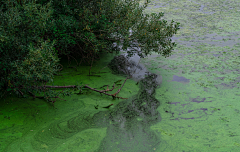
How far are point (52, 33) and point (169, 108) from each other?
2.01 m

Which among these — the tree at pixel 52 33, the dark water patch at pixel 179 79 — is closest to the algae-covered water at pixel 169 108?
the dark water patch at pixel 179 79

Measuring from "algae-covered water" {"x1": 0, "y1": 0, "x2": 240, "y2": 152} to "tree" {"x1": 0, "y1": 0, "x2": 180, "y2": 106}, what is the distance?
0.78ft

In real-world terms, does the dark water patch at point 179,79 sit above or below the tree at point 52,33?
below

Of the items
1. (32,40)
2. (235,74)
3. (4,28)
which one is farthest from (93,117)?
(235,74)

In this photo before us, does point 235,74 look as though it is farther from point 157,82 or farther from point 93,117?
point 93,117

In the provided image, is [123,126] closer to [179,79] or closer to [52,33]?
[179,79]

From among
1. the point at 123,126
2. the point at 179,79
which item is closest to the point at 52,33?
the point at 123,126

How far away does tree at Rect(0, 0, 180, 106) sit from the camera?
2746mm

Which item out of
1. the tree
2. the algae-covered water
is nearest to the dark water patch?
the algae-covered water

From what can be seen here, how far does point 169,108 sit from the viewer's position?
11.2 ft

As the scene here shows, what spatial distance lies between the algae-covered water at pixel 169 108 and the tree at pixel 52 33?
238 millimetres

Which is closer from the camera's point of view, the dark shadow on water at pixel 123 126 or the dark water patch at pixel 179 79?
the dark shadow on water at pixel 123 126

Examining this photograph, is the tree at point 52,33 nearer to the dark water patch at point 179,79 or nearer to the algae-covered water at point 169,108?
the algae-covered water at point 169,108

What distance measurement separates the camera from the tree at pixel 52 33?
2.75 m
